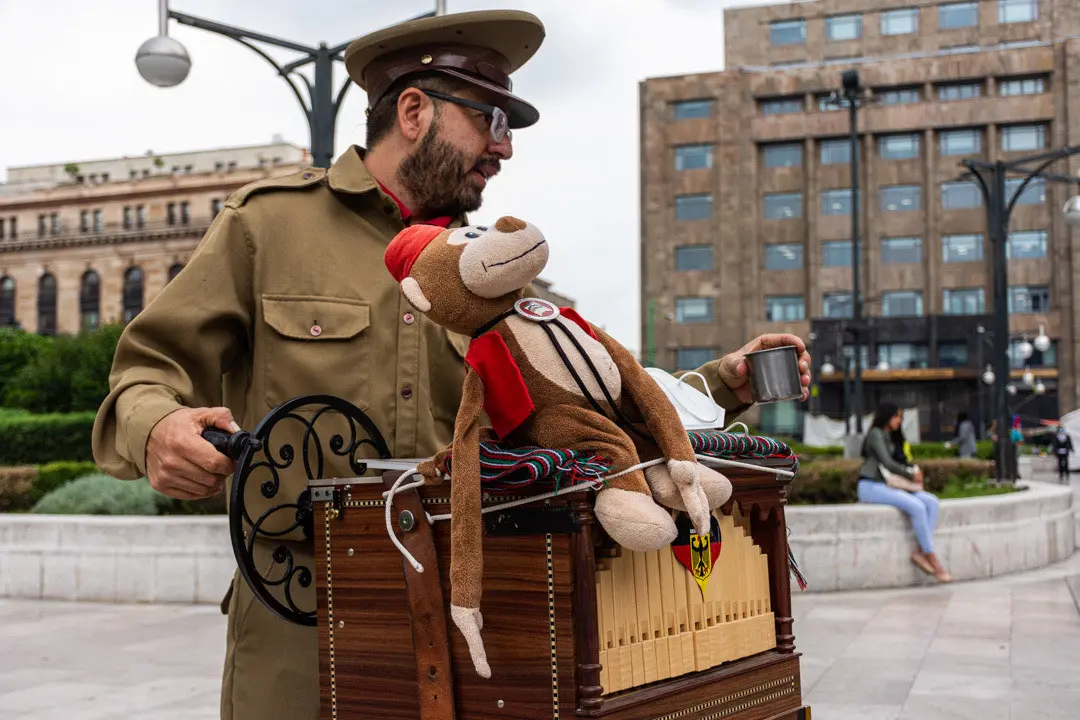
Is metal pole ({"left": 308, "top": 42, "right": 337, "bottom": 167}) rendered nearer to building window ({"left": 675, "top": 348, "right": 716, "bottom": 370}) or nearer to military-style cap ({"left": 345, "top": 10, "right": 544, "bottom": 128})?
military-style cap ({"left": 345, "top": 10, "right": 544, "bottom": 128})

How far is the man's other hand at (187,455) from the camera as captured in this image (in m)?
2.12

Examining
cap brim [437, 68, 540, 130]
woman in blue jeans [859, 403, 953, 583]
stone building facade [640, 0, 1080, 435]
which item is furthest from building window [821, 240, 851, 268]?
cap brim [437, 68, 540, 130]

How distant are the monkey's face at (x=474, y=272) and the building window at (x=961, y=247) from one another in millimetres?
63202

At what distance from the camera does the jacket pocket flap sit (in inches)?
104

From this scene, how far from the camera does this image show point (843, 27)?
224ft

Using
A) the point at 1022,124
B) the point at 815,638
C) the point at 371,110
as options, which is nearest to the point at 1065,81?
the point at 1022,124

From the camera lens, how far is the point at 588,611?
1.83m

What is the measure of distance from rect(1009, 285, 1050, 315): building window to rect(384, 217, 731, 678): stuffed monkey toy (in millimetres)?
63107

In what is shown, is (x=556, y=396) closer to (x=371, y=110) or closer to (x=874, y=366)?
(x=371, y=110)

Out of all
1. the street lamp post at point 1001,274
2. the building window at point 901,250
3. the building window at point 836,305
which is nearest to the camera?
the street lamp post at point 1001,274

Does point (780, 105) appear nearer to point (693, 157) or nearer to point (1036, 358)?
point (693, 157)

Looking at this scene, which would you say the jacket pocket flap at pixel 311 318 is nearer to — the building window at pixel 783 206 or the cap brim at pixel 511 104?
the cap brim at pixel 511 104

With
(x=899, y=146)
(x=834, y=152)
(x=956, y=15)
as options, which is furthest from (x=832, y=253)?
(x=956, y=15)

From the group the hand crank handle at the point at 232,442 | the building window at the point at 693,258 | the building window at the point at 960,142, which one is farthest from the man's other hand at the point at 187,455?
the building window at the point at 960,142
